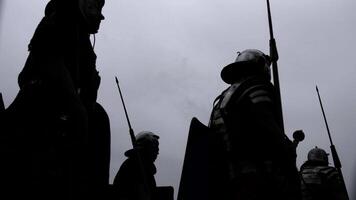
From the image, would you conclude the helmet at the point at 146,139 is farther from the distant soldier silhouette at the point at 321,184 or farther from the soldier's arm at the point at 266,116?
the soldier's arm at the point at 266,116

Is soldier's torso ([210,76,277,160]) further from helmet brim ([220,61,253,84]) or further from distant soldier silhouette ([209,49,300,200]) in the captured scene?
helmet brim ([220,61,253,84])

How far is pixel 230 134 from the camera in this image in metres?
5.90

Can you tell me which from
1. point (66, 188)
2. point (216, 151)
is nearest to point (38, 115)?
point (66, 188)

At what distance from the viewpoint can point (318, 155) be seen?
1318 cm

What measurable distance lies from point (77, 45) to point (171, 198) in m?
5.90

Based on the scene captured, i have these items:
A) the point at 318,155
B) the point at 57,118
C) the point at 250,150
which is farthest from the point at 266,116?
the point at 318,155

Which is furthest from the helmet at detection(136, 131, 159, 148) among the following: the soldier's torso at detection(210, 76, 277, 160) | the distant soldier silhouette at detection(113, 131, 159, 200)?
the soldier's torso at detection(210, 76, 277, 160)

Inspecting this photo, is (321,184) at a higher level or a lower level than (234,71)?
lower

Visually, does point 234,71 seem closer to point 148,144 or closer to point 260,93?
point 260,93

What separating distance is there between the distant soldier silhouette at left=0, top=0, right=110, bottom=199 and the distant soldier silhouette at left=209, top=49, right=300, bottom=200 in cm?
180

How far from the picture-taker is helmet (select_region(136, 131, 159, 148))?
11109mm

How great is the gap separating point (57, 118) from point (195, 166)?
2.26m

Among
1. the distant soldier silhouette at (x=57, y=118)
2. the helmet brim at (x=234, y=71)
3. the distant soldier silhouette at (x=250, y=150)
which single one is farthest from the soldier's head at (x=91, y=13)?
the helmet brim at (x=234, y=71)

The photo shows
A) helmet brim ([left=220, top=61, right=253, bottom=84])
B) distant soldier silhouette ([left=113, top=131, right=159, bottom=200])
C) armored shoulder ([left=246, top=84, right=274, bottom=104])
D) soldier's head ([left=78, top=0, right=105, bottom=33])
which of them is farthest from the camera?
distant soldier silhouette ([left=113, top=131, right=159, bottom=200])
